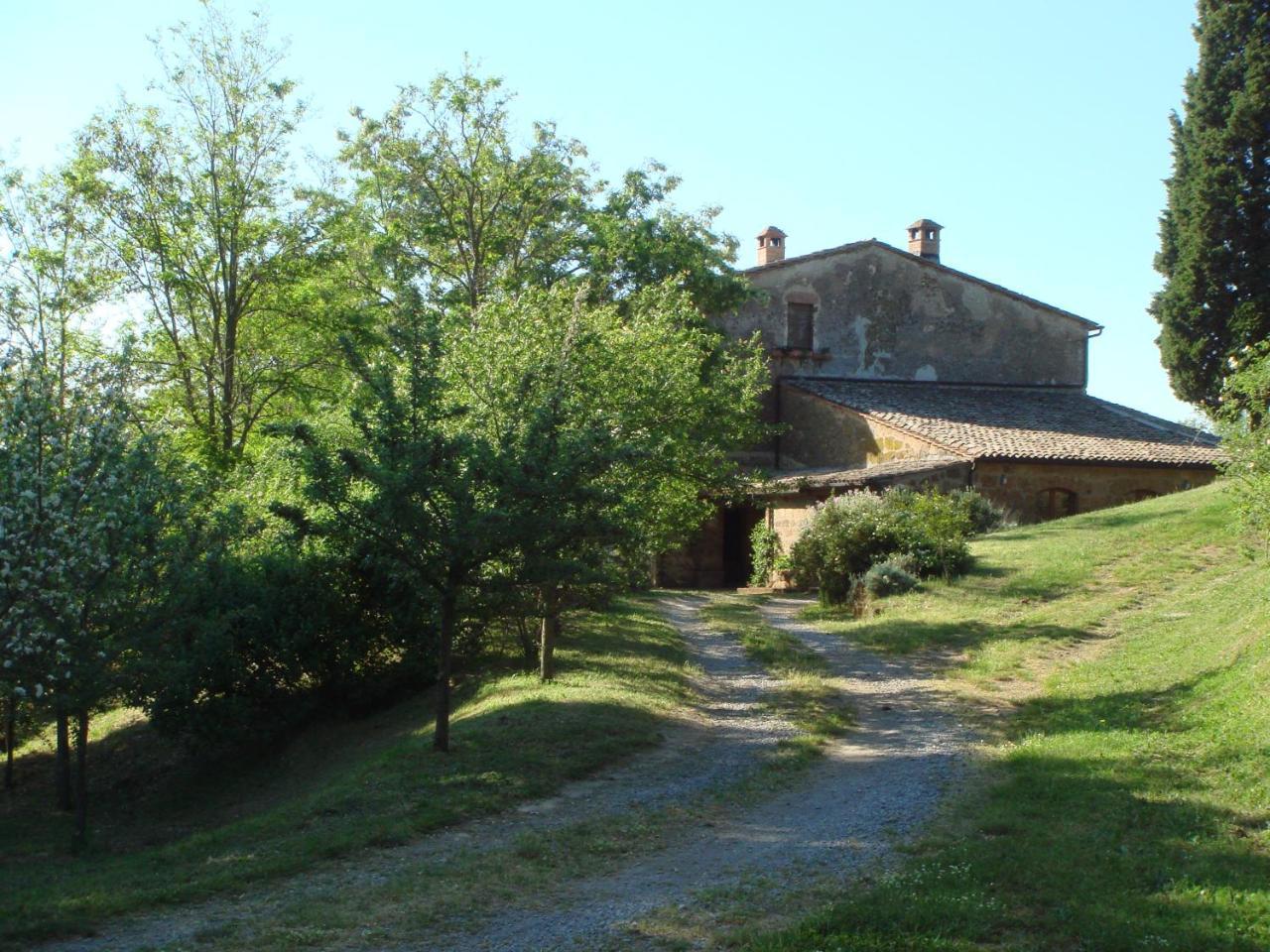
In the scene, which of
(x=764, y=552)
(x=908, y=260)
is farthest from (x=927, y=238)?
(x=764, y=552)

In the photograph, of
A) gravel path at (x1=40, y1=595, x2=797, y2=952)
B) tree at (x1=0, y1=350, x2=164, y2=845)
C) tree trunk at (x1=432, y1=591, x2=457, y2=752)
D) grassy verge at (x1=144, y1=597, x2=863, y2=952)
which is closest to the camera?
grassy verge at (x1=144, y1=597, x2=863, y2=952)

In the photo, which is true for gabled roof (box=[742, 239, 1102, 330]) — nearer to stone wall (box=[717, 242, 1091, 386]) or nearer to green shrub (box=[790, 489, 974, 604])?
stone wall (box=[717, 242, 1091, 386])

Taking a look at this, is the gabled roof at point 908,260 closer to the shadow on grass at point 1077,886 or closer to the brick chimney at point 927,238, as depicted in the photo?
the brick chimney at point 927,238

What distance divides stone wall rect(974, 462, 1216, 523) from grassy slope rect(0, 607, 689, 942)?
469 inches

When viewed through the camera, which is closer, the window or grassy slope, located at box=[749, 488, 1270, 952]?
grassy slope, located at box=[749, 488, 1270, 952]

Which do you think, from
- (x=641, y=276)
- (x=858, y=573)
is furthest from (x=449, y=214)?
(x=858, y=573)

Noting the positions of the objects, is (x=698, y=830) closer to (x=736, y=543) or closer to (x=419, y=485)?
(x=419, y=485)

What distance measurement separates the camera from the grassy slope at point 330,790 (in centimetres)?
895

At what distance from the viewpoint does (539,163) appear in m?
25.4

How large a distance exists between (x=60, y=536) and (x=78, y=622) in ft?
9.81

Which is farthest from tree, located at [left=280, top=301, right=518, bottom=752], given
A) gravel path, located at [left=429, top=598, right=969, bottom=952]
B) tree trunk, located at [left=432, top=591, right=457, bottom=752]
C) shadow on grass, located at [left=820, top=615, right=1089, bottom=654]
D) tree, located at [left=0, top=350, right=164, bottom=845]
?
shadow on grass, located at [left=820, top=615, right=1089, bottom=654]

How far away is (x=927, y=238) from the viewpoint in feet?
130

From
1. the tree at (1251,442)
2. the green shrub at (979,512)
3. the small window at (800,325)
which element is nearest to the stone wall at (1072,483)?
the green shrub at (979,512)

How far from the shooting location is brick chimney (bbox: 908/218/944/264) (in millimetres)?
39625
